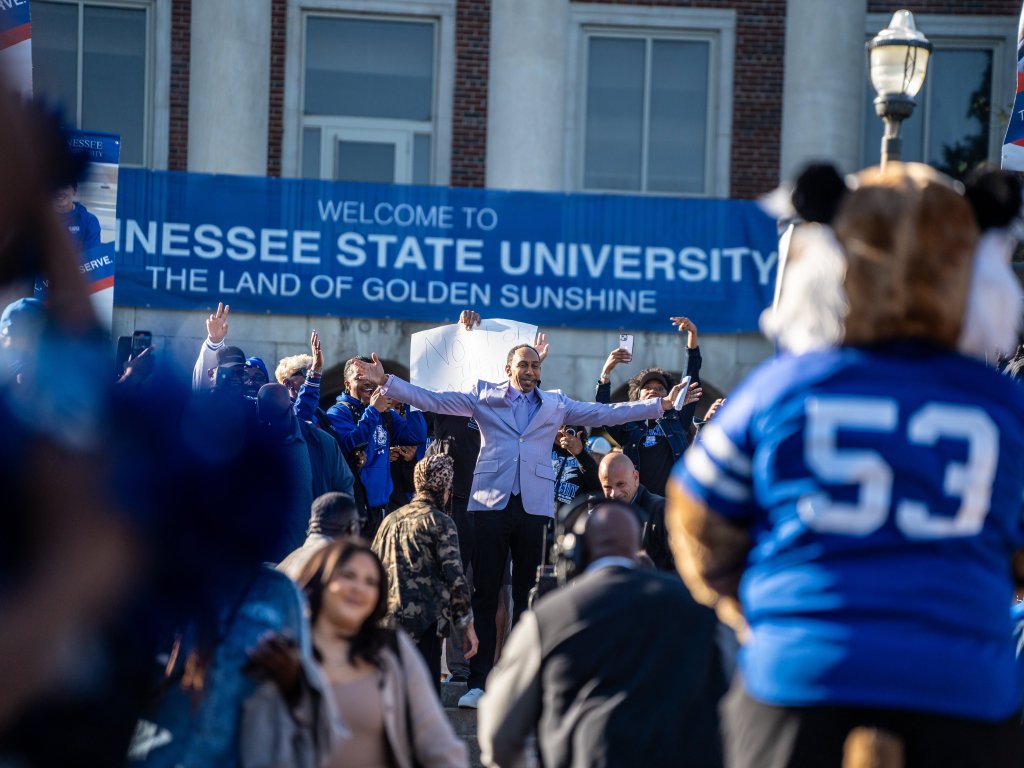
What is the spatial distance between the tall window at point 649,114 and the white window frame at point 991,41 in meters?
1.97

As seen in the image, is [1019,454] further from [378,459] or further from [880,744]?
[378,459]

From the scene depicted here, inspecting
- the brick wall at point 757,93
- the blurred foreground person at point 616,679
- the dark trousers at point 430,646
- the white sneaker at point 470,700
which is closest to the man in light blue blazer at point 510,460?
the white sneaker at point 470,700

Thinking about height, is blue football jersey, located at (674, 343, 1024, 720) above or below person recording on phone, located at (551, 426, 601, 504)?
above

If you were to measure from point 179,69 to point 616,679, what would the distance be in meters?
14.8

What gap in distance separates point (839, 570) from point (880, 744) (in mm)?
298

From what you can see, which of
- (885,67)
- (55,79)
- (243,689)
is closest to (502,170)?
(885,67)

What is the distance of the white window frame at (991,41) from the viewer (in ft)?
Result: 61.1

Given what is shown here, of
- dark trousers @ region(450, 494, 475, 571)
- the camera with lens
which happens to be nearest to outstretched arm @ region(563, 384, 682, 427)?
dark trousers @ region(450, 494, 475, 571)

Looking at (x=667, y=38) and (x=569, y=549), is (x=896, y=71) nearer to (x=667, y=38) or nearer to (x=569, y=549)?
(x=569, y=549)

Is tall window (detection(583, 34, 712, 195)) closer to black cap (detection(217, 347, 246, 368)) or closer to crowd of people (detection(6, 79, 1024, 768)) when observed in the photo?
black cap (detection(217, 347, 246, 368))

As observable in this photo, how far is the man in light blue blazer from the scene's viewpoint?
936 centimetres

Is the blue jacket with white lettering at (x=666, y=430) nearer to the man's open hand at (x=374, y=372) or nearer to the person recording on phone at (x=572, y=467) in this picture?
the person recording on phone at (x=572, y=467)

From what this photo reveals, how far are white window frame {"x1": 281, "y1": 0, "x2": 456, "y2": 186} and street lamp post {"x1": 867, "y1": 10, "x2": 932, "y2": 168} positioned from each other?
8.03m

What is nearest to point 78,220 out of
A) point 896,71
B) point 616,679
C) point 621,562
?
point 616,679
